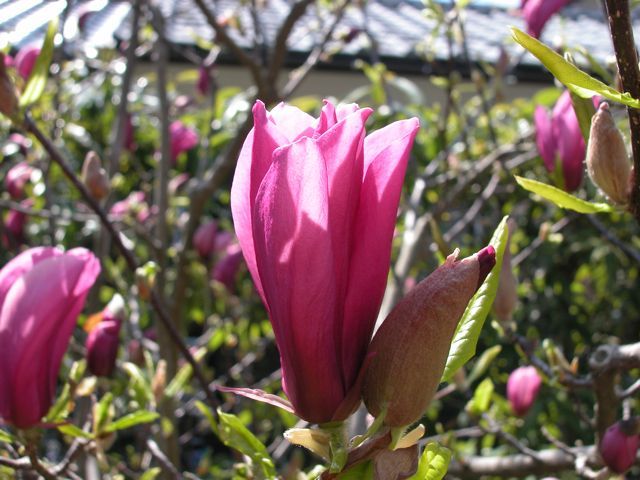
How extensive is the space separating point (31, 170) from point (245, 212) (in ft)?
5.70

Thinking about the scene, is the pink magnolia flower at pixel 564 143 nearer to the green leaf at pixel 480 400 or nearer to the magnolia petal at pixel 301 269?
the green leaf at pixel 480 400

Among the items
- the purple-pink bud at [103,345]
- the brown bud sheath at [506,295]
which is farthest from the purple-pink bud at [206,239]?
the brown bud sheath at [506,295]

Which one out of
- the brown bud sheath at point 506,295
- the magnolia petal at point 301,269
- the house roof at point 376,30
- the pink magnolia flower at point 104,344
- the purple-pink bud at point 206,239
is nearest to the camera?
the magnolia petal at point 301,269

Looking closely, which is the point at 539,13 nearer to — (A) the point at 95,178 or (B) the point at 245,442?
(A) the point at 95,178

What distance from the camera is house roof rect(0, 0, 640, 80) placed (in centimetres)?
303

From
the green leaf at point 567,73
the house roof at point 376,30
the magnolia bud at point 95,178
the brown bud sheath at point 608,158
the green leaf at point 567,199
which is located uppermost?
the green leaf at point 567,73

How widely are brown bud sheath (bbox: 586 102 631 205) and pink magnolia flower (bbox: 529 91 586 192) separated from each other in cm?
39

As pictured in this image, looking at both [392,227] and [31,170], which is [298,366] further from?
[31,170]

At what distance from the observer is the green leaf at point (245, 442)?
2.12 ft

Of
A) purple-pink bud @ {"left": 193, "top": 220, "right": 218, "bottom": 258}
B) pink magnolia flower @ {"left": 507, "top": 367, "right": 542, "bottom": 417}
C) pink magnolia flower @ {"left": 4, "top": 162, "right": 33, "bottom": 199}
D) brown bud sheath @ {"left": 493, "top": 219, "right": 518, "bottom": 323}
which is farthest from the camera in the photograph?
purple-pink bud @ {"left": 193, "top": 220, "right": 218, "bottom": 258}

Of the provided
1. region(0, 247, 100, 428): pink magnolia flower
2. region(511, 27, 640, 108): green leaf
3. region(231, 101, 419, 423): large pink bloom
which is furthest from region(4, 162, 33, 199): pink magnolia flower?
region(511, 27, 640, 108): green leaf

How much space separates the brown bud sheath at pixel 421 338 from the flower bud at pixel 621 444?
1.32 ft

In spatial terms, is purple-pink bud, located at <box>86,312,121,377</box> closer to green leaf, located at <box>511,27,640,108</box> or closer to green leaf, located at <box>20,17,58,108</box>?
green leaf, located at <box>20,17,58,108</box>

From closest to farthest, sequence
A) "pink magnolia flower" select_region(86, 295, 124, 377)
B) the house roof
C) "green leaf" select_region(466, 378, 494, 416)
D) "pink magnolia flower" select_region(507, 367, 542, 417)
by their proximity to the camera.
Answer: "pink magnolia flower" select_region(86, 295, 124, 377)
"green leaf" select_region(466, 378, 494, 416)
"pink magnolia flower" select_region(507, 367, 542, 417)
the house roof
